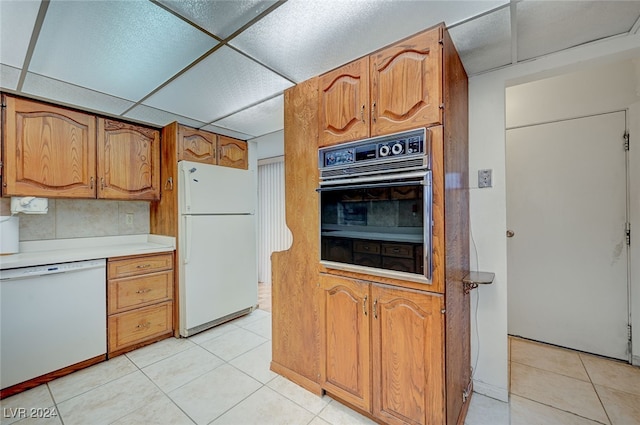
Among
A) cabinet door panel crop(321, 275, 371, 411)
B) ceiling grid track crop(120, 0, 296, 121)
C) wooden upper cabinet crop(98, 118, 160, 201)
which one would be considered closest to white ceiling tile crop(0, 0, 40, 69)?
ceiling grid track crop(120, 0, 296, 121)

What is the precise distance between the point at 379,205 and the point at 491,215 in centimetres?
91

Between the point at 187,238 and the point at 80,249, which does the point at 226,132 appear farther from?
the point at 80,249

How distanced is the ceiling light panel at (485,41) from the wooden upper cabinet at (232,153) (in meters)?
2.60

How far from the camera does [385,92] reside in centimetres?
151

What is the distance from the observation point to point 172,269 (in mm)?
2867

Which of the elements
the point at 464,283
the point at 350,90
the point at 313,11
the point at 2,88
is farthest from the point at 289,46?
the point at 2,88

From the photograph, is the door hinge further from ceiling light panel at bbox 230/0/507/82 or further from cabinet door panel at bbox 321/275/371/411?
cabinet door panel at bbox 321/275/371/411

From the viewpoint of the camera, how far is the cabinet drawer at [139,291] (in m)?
2.44

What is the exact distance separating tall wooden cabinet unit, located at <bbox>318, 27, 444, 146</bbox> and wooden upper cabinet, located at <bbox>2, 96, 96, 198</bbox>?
7.46 feet

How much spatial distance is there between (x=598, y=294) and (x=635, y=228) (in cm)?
61

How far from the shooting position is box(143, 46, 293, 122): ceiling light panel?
5.85 ft

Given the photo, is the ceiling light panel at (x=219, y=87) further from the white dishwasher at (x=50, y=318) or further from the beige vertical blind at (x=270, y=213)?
the beige vertical blind at (x=270, y=213)

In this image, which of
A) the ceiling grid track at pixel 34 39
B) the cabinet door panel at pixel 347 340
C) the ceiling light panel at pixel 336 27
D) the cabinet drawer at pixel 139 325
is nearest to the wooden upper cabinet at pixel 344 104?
the ceiling light panel at pixel 336 27

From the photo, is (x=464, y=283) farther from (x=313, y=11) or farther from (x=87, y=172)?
(x=87, y=172)
